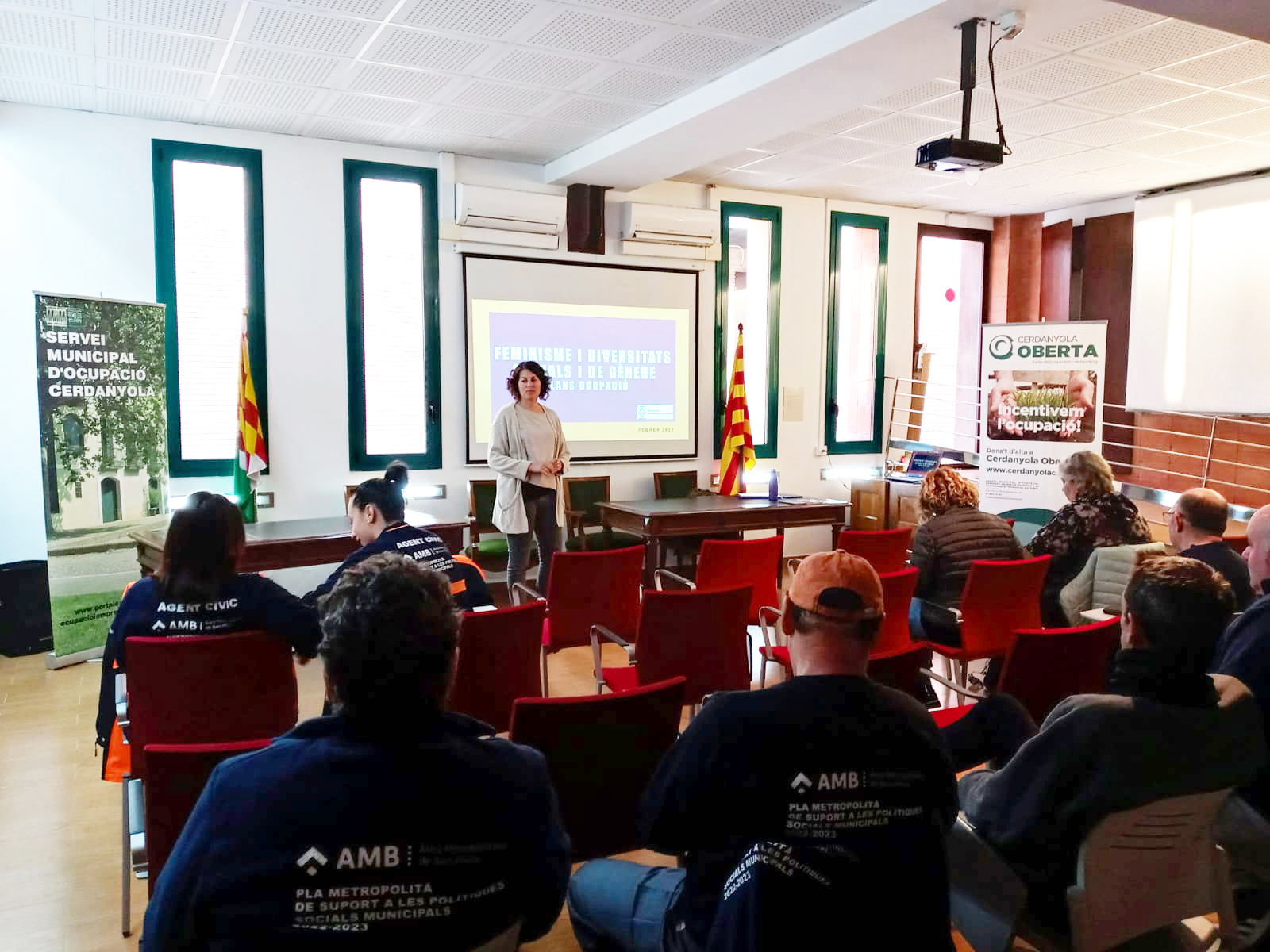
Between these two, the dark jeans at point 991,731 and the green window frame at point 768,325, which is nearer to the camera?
the dark jeans at point 991,731

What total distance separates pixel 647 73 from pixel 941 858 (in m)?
4.66

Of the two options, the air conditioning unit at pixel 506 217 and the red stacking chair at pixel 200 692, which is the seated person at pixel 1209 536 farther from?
the air conditioning unit at pixel 506 217

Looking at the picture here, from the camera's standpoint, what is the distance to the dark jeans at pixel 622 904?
1697 millimetres

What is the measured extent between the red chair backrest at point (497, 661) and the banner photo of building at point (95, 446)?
3229 mm

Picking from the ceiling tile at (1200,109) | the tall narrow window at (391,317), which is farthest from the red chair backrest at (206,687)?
the ceiling tile at (1200,109)

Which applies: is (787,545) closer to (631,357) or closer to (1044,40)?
(631,357)

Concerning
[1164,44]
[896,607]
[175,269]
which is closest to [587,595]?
[896,607]

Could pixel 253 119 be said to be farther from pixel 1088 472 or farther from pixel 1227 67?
pixel 1227 67

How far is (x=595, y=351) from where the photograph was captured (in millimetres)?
7367

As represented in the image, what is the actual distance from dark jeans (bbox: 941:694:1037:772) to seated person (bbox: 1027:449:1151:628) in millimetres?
2363

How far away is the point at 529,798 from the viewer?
125 cm

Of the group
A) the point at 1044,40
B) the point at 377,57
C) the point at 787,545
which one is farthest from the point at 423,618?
the point at 787,545

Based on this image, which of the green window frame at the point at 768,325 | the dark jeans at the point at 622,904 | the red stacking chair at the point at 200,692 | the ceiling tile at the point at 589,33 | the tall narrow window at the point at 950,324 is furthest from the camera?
the tall narrow window at the point at 950,324

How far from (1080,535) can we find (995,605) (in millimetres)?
620
